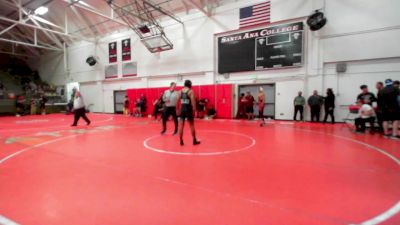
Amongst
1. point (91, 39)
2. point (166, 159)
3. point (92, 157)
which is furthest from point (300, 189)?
point (91, 39)

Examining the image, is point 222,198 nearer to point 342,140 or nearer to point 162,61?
point 342,140

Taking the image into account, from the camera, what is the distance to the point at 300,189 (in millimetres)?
2959

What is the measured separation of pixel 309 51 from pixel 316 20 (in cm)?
150

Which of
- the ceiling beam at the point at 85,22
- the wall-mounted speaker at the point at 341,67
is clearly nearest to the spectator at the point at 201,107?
the wall-mounted speaker at the point at 341,67

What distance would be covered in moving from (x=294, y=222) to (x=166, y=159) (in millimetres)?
2733

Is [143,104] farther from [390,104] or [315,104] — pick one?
[390,104]

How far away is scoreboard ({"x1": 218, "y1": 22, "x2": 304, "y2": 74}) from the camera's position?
11.4 meters

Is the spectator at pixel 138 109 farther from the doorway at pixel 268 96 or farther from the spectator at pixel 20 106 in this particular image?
the spectator at pixel 20 106

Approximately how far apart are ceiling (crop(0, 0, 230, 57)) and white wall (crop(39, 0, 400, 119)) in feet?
3.19

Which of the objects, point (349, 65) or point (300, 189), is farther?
point (349, 65)

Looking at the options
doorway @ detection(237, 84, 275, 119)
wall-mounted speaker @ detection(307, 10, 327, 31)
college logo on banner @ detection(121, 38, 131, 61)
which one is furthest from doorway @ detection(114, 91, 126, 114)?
wall-mounted speaker @ detection(307, 10, 327, 31)

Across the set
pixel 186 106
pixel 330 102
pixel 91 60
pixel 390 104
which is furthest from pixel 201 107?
pixel 91 60

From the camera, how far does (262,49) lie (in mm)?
12328

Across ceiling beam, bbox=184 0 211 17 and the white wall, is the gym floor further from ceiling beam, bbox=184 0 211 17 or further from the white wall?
ceiling beam, bbox=184 0 211 17
